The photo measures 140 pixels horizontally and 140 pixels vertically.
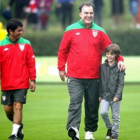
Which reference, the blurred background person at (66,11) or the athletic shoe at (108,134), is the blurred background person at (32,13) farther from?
the athletic shoe at (108,134)

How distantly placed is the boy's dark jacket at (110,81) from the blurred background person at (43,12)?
56.7ft

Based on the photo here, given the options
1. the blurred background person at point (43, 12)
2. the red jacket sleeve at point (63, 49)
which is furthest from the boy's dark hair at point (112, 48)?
the blurred background person at point (43, 12)

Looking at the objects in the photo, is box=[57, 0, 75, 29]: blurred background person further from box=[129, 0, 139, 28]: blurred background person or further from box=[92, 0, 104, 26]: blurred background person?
box=[129, 0, 139, 28]: blurred background person

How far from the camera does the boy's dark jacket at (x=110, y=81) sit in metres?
12.6

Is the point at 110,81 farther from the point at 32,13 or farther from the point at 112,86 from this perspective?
the point at 32,13

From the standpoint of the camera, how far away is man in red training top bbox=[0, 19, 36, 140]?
12.4 metres

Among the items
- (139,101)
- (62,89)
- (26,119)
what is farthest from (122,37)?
(26,119)

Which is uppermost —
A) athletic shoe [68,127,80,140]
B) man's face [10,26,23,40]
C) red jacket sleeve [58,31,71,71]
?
man's face [10,26,23,40]

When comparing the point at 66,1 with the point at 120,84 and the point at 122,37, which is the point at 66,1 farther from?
the point at 120,84

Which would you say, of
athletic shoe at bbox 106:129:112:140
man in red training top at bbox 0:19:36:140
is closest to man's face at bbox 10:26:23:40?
man in red training top at bbox 0:19:36:140

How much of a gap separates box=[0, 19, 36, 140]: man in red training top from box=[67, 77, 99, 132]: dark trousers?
69 cm

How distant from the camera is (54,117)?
52.5 ft

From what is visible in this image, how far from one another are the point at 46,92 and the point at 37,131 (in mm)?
7593

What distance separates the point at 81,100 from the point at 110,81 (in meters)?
0.57
